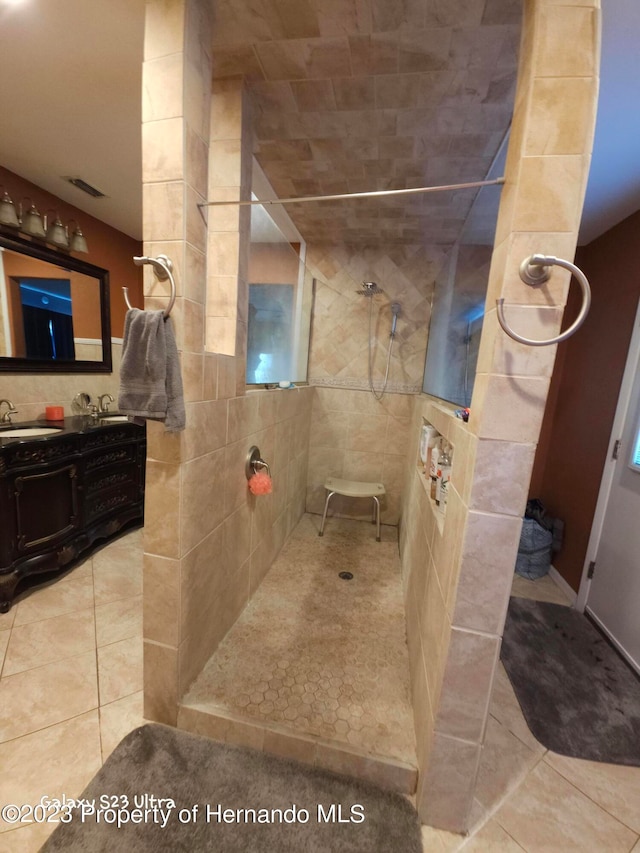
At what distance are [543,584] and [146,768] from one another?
244 cm

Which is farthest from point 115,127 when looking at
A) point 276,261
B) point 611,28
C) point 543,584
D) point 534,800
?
point 543,584

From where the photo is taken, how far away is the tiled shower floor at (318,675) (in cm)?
104

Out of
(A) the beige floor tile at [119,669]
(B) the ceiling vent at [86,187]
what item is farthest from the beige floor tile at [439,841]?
(B) the ceiling vent at [86,187]

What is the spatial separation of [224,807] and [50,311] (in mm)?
2793

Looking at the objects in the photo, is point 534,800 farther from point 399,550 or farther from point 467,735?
point 399,550

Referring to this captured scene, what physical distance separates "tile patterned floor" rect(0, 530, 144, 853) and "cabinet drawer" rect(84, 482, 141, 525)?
0.36 meters

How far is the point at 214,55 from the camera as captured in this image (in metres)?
1.15

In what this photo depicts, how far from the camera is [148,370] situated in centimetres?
89

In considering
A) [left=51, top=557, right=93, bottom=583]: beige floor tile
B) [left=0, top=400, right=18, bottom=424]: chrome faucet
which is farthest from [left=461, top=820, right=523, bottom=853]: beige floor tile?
[left=0, top=400, right=18, bottom=424]: chrome faucet

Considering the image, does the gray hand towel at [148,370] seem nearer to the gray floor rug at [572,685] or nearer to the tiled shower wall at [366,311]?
the gray floor rug at [572,685]

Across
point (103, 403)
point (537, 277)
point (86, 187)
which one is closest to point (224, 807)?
point (537, 277)

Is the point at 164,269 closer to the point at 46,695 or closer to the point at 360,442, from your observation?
the point at 46,695

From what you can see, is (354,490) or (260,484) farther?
(354,490)

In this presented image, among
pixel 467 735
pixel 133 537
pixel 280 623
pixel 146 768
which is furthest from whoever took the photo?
pixel 133 537
